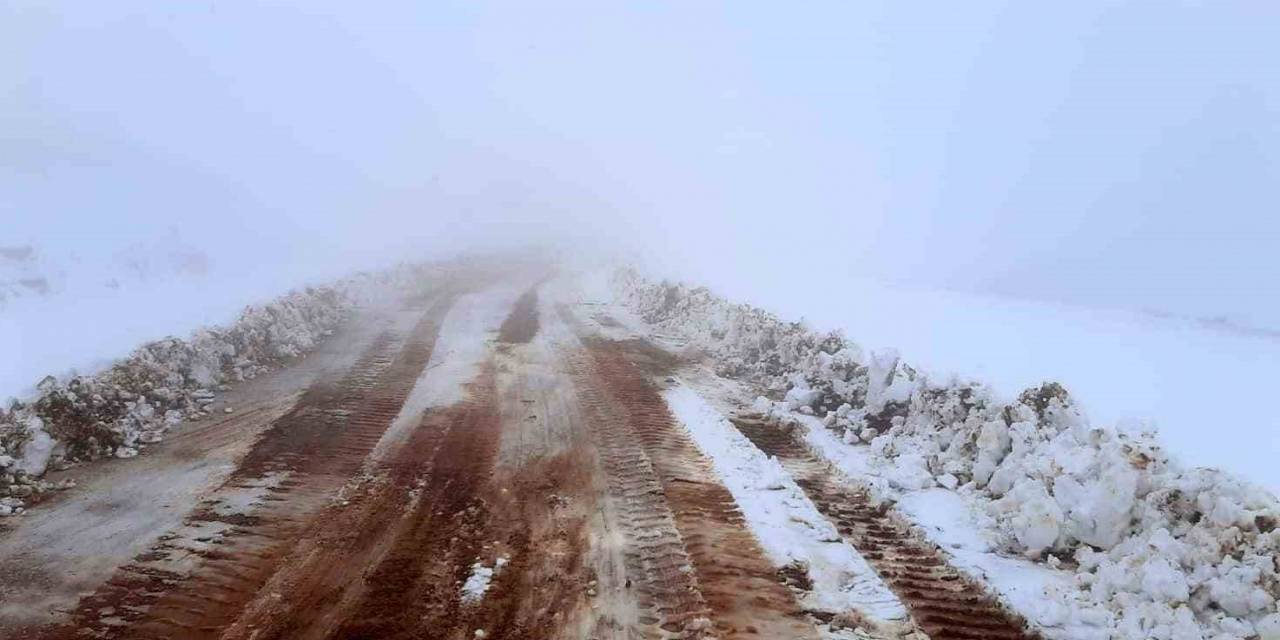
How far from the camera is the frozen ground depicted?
265 inches

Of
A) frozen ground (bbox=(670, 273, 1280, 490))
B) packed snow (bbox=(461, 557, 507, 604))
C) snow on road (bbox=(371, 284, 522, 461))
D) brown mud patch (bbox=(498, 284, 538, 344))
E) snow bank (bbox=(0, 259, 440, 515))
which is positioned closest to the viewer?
packed snow (bbox=(461, 557, 507, 604))

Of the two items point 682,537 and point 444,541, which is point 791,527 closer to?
point 682,537

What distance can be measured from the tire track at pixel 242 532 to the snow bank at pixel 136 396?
1272 mm

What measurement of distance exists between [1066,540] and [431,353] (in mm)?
8980

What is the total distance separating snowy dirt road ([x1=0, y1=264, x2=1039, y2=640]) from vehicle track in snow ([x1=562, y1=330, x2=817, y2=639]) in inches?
0.7

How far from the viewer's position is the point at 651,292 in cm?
1738

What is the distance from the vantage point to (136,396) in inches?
311

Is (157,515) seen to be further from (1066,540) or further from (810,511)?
(1066,540)

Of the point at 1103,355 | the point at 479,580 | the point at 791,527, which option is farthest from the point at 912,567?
the point at 1103,355

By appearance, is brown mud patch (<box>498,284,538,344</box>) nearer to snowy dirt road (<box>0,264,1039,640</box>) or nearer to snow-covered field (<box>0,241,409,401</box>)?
snowy dirt road (<box>0,264,1039,640</box>)

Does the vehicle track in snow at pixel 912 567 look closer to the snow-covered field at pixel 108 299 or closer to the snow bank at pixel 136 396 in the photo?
the snow bank at pixel 136 396

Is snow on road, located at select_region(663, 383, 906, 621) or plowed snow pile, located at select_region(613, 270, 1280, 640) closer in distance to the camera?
plowed snow pile, located at select_region(613, 270, 1280, 640)

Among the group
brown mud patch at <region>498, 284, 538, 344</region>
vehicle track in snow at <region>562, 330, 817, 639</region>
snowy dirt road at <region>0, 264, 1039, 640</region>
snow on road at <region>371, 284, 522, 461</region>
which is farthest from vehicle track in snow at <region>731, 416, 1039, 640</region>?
brown mud patch at <region>498, 284, 538, 344</region>

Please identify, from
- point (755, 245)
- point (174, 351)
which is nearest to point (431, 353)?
point (174, 351)
